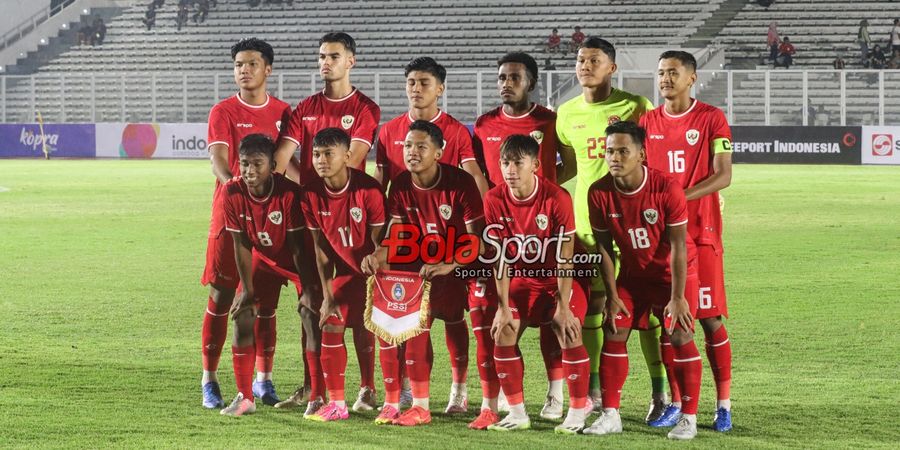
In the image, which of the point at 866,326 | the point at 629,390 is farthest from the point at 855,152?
the point at 629,390

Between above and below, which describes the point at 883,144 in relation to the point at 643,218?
above

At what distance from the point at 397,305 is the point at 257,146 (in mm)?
1068

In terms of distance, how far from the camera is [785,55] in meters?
34.5

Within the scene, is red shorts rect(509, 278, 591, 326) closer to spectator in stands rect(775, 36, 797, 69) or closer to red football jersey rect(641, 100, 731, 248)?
red football jersey rect(641, 100, 731, 248)

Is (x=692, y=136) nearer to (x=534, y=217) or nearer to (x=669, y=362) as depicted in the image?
(x=534, y=217)

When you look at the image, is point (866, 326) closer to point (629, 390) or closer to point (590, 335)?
point (629, 390)

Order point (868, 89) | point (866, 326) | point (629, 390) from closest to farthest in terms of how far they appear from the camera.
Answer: point (629, 390) → point (866, 326) → point (868, 89)

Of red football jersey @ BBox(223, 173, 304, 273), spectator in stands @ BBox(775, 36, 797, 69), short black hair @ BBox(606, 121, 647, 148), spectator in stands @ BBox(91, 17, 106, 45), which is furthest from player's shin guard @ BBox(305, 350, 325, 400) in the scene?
spectator in stands @ BBox(91, 17, 106, 45)

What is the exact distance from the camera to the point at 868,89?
30.9m

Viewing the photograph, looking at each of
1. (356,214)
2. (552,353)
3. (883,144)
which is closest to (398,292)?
(356,214)

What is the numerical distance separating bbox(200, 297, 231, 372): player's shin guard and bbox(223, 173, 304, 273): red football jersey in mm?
616

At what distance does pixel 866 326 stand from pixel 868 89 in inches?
909

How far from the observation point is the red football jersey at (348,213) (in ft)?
20.4

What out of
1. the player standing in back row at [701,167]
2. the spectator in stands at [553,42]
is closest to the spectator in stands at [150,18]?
the spectator in stands at [553,42]
